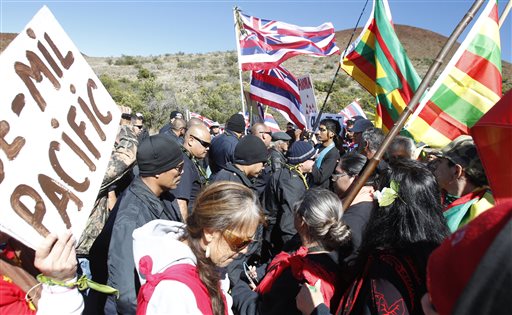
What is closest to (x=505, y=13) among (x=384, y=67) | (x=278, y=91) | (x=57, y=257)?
(x=384, y=67)

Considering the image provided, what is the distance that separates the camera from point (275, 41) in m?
7.82

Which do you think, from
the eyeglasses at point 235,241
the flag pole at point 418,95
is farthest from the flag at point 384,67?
the eyeglasses at point 235,241

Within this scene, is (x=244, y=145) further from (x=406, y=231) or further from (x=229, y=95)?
(x=229, y=95)

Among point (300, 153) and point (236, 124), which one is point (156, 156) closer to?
point (300, 153)

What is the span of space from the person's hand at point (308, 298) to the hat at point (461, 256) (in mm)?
1353

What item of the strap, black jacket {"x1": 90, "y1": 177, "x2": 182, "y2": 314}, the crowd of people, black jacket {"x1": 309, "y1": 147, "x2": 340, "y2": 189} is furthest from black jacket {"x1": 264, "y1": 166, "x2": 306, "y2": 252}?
black jacket {"x1": 90, "y1": 177, "x2": 182, "y2": 314}

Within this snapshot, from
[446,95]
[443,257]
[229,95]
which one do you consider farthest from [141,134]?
[229,95]

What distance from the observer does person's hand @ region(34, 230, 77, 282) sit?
4.58 ft

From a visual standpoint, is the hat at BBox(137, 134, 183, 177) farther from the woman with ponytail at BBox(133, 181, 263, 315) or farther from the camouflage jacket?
the woman with ponytail at BBox(133, 181, 263, 315)

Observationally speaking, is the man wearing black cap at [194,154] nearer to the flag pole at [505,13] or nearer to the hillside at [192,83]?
the flag pole at [505,13]

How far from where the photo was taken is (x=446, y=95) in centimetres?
374

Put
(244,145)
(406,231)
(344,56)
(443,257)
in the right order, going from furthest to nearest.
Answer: (344,56) < (244,145) < (406,231) < (443,257)

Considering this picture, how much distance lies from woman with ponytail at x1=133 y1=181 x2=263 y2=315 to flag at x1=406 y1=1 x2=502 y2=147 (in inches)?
96.5

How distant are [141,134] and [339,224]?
22.0ft
